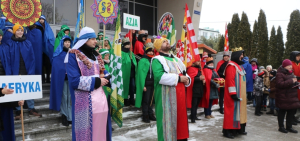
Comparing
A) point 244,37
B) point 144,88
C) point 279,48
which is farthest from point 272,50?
point 144,88

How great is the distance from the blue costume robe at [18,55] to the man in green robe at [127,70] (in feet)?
8.38

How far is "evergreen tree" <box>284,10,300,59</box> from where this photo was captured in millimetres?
26250

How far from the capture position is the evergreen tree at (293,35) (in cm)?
2625

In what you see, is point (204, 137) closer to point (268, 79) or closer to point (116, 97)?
point (116, 97)

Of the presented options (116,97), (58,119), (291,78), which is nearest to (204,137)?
(116,97)

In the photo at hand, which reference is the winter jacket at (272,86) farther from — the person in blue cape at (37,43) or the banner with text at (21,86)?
the banner with text at (21,86)

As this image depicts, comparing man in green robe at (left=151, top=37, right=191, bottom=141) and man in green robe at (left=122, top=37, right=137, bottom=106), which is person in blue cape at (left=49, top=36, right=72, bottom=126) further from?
man in green robe at (left=151, top=37, right=191, bottom=141)

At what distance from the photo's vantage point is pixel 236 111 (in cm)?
568

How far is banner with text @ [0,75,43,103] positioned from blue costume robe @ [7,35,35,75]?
1407mm

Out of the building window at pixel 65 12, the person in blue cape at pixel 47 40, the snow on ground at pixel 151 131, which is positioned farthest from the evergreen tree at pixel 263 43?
the person in blue cape at pixel 47 40

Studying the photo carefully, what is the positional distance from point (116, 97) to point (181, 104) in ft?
5.10

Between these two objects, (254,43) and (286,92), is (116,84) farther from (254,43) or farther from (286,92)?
(254,43)

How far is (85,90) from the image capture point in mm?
3234

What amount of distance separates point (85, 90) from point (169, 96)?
5.00 ft
